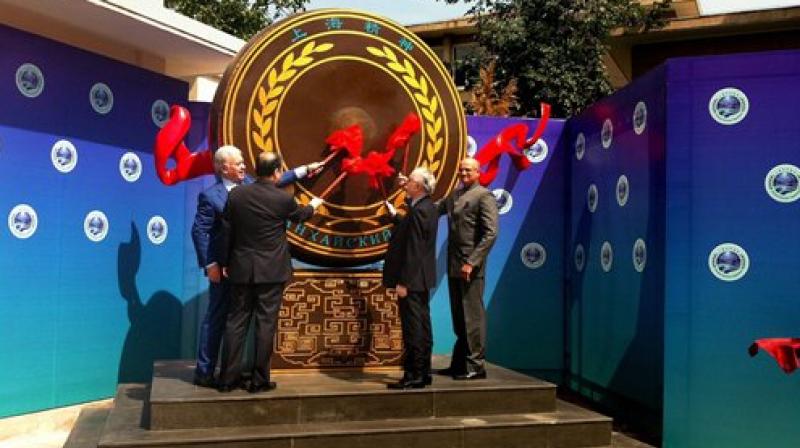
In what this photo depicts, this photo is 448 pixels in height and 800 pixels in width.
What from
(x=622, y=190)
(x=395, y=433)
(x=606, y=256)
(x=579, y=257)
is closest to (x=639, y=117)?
(x=622, y=190)

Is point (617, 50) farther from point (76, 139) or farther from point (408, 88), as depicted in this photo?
point (76, 139)

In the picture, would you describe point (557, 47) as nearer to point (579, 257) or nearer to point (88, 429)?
point (579, 257)

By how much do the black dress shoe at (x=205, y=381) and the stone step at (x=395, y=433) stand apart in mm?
393

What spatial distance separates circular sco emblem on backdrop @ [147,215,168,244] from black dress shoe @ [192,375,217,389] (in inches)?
78.4

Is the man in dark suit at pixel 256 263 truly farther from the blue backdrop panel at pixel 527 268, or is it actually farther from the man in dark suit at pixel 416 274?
the blue backdrop panel at pixel 527 268

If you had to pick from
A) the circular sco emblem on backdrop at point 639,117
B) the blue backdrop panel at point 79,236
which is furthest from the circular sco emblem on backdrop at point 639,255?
the blue backdrop panel at point 79,236

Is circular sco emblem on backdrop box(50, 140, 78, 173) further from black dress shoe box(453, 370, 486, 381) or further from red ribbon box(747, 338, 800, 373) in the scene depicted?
red ribbon box(747, 338, 800, 373)

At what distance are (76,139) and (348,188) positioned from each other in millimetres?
2177

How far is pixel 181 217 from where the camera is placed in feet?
21.7

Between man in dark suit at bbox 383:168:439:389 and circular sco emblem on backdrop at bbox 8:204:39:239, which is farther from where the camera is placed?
circular sco emblem on backdrop at bbox 8:204:39:239

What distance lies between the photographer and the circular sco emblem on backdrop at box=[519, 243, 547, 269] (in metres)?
7.08

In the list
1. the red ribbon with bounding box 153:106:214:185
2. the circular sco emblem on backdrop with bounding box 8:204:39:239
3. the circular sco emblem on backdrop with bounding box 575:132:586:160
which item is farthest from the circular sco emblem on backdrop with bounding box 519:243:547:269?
the circular sco emblem on backdrop with bounding box 8:204:39:239

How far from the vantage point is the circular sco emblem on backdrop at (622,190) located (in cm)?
571

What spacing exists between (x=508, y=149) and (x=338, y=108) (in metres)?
1.85
